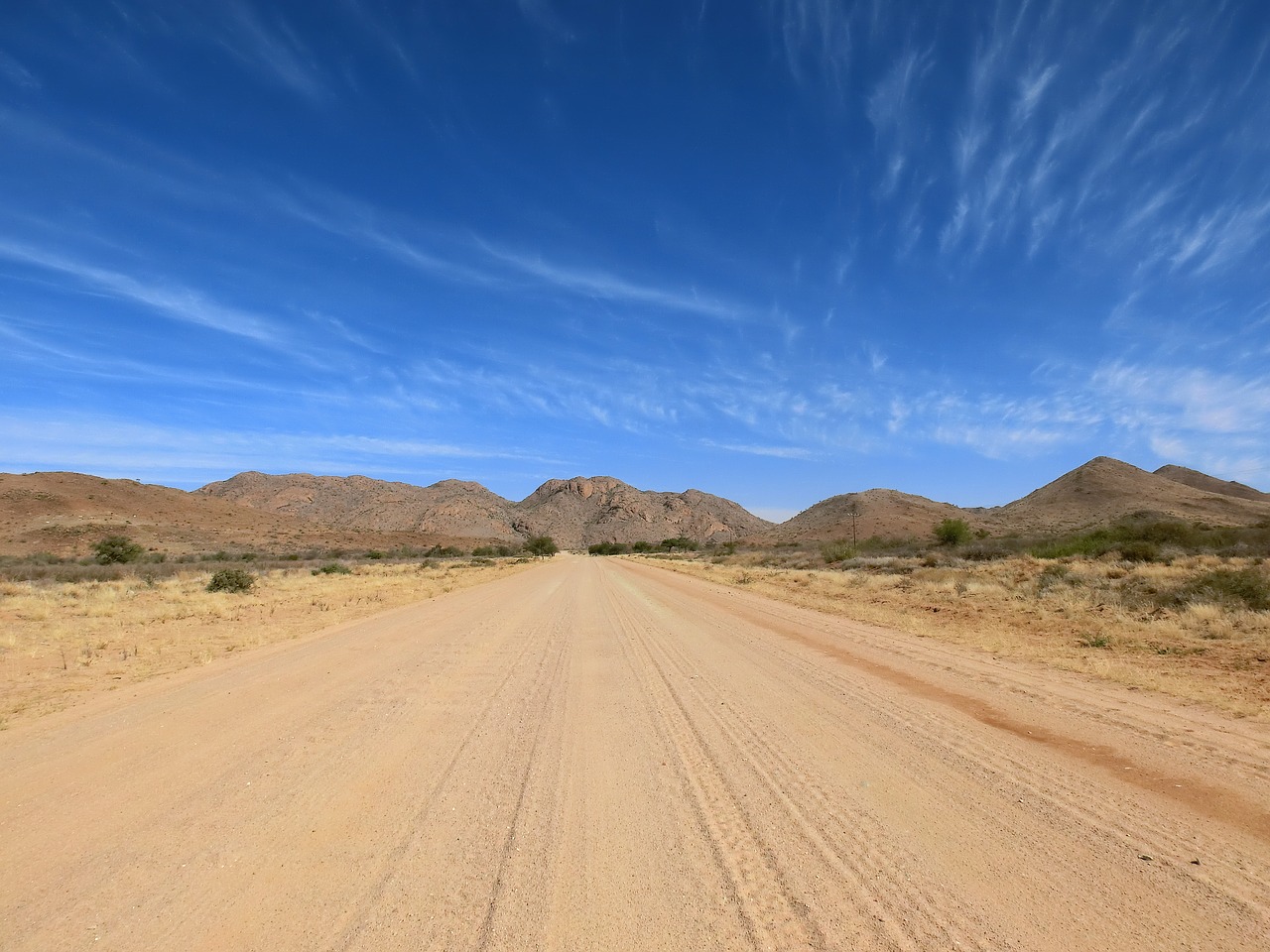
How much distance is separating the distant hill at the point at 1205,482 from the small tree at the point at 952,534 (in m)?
101

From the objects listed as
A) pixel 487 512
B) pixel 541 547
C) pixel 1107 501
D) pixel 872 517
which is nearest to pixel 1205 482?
pixel 1107 501

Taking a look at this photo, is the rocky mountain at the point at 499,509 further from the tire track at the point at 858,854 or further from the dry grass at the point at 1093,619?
the tire track at the point at 858,854

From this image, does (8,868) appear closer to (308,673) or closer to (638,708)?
(638,708)

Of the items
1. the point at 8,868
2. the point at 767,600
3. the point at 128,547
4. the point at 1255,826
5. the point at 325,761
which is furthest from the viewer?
the point at 128,547

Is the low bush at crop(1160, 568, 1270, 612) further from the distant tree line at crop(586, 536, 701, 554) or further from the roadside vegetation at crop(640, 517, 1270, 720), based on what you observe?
the distant tree line at crop(586, 536, 701, 554)

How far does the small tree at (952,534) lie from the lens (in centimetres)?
5447

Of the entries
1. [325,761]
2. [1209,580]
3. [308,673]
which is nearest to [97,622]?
[308,673]

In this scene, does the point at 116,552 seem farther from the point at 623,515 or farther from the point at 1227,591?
the point at 623,515

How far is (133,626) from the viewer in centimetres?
1524

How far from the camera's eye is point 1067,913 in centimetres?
324

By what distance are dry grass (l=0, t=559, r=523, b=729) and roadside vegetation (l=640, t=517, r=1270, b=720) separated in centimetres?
1452

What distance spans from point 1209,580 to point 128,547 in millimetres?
57078

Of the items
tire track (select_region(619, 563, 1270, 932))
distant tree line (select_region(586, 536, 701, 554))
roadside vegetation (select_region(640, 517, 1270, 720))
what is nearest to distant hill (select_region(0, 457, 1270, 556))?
distant tree line (select_region(586, 536, 701, 554))

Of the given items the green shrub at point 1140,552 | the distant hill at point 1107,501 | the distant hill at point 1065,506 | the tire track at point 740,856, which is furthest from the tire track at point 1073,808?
the distant hill at point 1107,501
